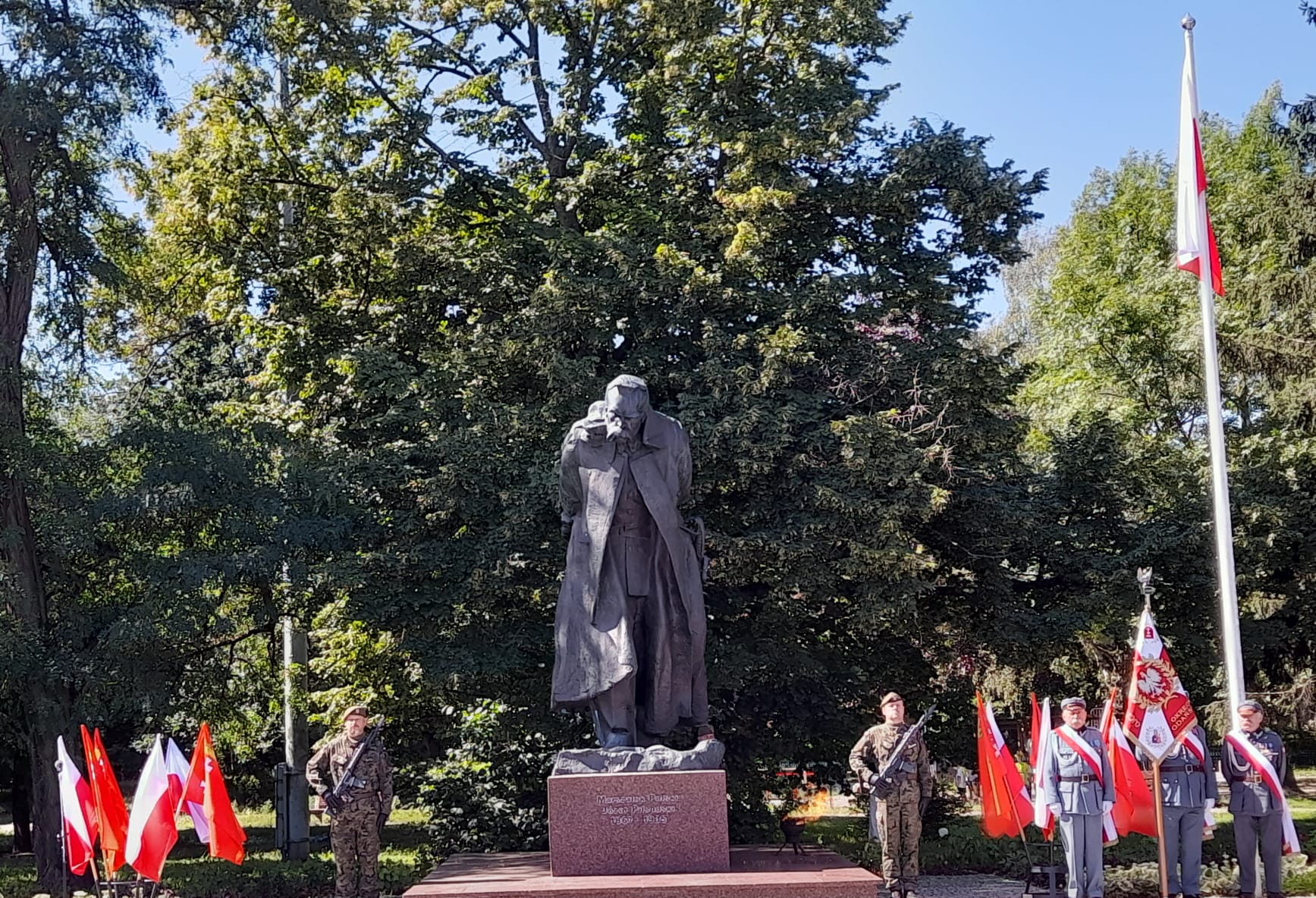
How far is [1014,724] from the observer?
2452cm

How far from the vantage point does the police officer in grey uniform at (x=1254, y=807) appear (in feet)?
33.8

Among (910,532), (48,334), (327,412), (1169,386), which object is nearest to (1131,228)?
(1169,386)

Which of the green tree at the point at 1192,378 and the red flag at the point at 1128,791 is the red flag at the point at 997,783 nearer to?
the red flag at the point at 1128,791

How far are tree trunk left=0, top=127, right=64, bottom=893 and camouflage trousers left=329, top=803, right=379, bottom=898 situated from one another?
197 inches

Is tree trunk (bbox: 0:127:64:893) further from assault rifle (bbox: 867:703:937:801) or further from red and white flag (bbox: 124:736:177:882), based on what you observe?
assault rifle (bbox: 867:703:937:801)

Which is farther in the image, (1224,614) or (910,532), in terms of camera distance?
(910,532)

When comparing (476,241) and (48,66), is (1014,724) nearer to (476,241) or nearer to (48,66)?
(476,241)

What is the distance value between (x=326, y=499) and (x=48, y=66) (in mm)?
5531

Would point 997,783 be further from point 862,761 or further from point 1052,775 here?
point 1052,775

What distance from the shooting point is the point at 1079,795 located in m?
9.87

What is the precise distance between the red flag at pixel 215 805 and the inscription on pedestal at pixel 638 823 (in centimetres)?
455

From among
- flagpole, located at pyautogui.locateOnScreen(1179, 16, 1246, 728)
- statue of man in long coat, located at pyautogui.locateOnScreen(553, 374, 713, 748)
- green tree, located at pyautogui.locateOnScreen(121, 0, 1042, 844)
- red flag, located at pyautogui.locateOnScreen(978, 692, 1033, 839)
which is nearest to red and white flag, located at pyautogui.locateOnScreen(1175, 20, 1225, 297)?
flagpole, located at pyautogui.locateOnScreen(1179, 16, 1246, 728)

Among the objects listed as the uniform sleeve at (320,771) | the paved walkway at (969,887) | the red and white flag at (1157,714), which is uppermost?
the red and white flag at (1157,714)

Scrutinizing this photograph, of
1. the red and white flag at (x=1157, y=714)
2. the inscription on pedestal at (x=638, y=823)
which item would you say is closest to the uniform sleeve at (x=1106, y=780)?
the red and white flag at (x=1157, y=714)
